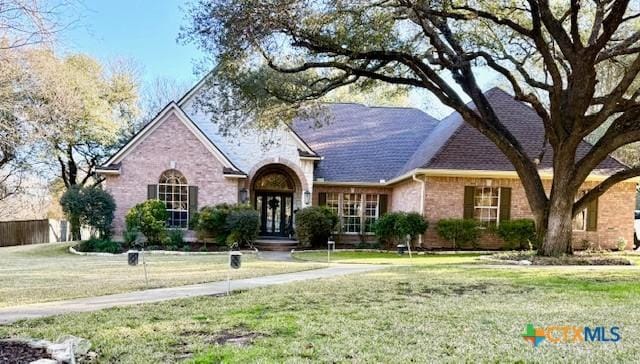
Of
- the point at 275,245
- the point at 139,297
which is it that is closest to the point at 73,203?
the point at 275,245

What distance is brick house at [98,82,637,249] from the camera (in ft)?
62.3

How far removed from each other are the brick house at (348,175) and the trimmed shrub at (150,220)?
105 centimetres

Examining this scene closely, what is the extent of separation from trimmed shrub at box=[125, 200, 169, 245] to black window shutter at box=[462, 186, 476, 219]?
11.6m

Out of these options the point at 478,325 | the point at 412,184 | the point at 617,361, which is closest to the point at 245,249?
the point at 412,184

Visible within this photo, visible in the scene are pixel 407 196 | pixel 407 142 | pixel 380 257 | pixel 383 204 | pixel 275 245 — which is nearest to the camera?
pixel 380 257

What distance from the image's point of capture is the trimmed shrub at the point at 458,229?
60.3 ft

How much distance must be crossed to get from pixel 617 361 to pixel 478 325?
58.9 inches

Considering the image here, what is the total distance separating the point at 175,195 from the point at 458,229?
11503 millimetres

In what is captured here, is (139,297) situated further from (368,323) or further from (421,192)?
(421,192)

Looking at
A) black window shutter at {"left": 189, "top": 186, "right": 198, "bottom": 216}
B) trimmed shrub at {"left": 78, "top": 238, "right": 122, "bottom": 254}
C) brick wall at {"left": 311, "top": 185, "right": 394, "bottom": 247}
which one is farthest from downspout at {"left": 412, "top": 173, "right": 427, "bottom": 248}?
trimmed shrub at {"left": 78, "top": 238, "right": 122, "bottom": 254}

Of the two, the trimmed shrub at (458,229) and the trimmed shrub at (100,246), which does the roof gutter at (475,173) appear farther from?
the trimmed shrub at (100,246)

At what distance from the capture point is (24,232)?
2648 centimetres

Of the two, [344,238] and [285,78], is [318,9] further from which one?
[344,238]

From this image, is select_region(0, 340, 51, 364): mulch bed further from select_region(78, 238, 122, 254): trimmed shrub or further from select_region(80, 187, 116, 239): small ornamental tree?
select_region(80, 187, 116, 239): small ornamental tree
